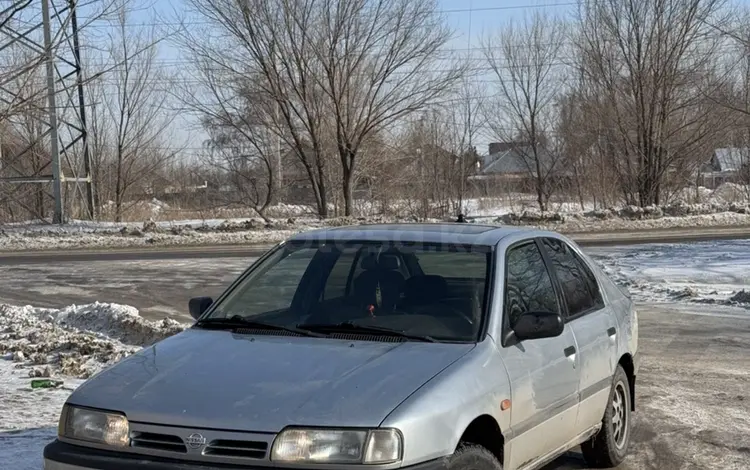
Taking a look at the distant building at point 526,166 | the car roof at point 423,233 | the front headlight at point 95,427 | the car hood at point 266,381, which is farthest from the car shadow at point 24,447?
the distant building at point 526,166

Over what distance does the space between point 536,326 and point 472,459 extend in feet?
2.93

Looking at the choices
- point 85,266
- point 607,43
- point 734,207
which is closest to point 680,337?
point 85,266

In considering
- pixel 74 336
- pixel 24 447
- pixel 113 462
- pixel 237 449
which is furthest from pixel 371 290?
pixel 74 336

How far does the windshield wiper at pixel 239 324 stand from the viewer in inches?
179

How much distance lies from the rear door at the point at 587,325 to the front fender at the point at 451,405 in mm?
1122

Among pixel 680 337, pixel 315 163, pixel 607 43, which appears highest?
pixel 607 43

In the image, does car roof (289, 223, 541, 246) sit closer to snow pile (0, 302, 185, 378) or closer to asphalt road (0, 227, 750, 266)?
snow pile (0, 302, 185, 378)

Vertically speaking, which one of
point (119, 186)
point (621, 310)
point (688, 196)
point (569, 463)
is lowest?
point (569, 463)

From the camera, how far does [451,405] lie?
374 centimetres

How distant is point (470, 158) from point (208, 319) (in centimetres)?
3587

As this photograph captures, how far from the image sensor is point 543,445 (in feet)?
15.3

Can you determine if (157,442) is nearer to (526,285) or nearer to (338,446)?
(338,446)

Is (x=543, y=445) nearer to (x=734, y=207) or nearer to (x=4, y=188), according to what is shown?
(x=734, y=207)

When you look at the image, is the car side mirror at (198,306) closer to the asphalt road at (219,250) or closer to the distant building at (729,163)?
the asphalt road at (219,250)
